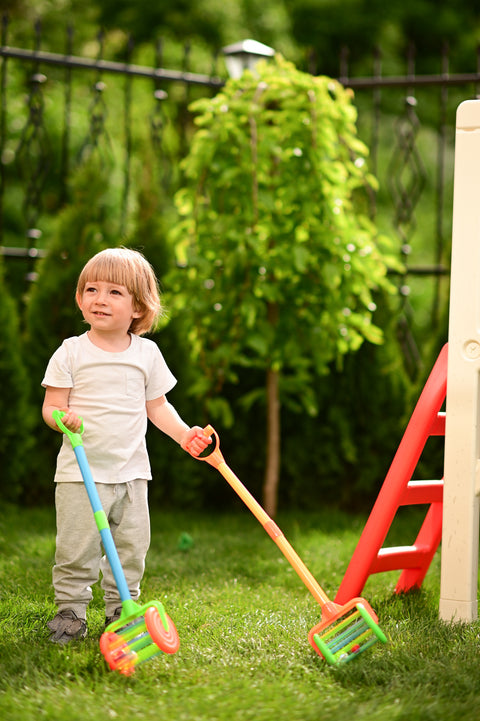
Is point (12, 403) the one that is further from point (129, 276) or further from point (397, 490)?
point (397, 490)

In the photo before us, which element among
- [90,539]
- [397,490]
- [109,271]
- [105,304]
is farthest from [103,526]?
[397,490]

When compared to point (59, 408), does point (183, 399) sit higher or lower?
lower

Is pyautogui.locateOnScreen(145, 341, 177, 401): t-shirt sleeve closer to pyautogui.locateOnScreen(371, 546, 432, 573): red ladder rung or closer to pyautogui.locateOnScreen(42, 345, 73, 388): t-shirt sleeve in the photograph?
pyautogui.locateOnScreen(42, 345, 73, 388): t-shirt sleeve

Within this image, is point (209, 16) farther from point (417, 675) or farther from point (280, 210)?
point (417, 675)

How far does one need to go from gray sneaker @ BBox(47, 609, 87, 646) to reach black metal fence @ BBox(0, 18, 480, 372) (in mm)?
2927

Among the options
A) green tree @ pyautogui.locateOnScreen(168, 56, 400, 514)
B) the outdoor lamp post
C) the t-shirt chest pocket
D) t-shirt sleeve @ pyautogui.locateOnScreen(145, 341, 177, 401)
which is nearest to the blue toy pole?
the t-shirt chest pocket

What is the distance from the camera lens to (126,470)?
9.16ft

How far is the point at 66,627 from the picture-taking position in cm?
272

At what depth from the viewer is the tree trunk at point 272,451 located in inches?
188

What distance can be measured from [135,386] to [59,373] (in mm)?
250

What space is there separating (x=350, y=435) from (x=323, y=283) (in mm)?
1096

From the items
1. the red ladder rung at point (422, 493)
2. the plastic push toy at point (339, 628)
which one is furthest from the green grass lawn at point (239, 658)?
the red ladder rung at point (422, 493)

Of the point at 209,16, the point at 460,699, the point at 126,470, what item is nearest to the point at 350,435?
the point at 126,470

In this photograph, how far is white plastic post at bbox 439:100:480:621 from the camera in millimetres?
2922
